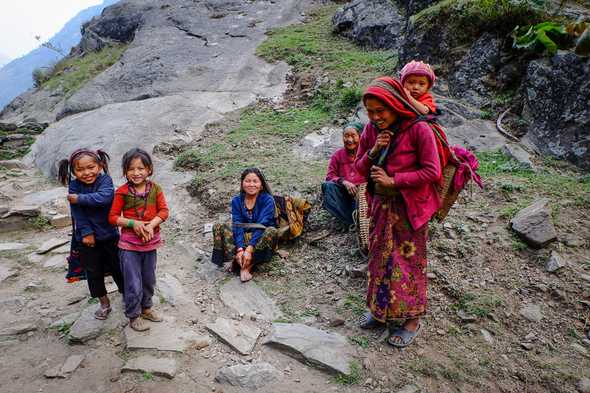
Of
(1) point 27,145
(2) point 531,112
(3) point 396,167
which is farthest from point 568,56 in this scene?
(1) point 27,145

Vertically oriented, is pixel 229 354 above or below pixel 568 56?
below

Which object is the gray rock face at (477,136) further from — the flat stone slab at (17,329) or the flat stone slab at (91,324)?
the flat stone slab at (17,329)

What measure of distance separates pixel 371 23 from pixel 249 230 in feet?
28.6

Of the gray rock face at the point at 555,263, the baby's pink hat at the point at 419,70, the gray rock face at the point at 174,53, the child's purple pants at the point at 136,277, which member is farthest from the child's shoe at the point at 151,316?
the gray rock face at the point at 174,53

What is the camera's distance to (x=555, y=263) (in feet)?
11.2

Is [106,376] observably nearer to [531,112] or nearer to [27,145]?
[531,112]

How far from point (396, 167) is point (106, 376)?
2.52 meters

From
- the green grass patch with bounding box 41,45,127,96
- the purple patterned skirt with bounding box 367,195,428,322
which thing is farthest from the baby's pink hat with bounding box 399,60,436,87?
the green grass patch with bounding box 41,45,127,96

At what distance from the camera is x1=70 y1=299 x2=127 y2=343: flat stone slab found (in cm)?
323

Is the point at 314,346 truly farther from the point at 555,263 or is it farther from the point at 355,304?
the point at 555,263

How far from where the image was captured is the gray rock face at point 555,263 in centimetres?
340

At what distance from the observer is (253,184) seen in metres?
4.16

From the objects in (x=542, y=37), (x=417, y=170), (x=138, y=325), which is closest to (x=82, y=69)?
(x=138, y=325)

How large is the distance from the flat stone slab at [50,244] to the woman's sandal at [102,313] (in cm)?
211
